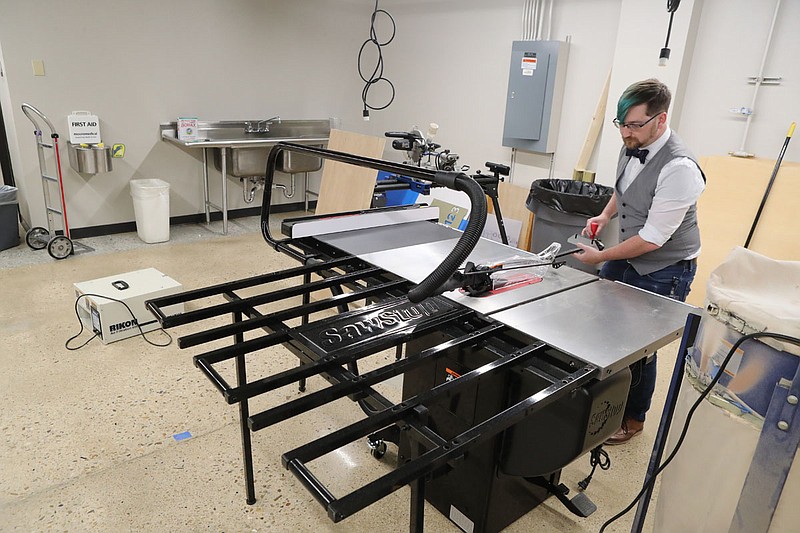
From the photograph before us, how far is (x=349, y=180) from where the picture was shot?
3.89 meters

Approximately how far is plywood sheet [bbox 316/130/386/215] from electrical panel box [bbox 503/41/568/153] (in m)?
1.20

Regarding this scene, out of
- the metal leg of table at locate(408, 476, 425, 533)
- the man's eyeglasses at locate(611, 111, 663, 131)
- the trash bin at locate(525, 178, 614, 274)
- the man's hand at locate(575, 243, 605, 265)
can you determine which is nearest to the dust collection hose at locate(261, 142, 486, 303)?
the metal leg of table at locate(408, 476, 425, 533)

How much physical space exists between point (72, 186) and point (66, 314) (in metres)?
1.67

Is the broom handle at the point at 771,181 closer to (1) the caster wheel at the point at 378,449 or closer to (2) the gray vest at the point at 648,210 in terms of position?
(2) the gray vest at the point at 648,210

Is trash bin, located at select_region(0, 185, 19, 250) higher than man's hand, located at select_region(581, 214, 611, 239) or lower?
lower

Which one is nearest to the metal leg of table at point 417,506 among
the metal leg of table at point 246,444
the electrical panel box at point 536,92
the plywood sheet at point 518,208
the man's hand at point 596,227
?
the metal leg of table at point 246,444

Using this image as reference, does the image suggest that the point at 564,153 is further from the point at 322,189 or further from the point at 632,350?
the point at 632,350

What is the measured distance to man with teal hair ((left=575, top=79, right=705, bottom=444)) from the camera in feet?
6.46

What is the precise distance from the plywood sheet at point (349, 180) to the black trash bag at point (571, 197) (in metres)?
1.15

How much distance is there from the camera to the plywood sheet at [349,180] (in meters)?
3.72

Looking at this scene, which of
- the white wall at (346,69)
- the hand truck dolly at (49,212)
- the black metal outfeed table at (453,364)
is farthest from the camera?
the hand truck dolly at (49,212)

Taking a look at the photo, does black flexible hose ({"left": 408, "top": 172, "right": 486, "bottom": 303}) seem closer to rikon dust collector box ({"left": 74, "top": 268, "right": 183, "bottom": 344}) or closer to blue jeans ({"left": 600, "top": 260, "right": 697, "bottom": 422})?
blue jeans ({"left": 600, "top": 260, "right": 697, "bottom": 422})

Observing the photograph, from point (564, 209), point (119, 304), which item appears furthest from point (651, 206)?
point (119, 304)

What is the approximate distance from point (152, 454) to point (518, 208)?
328 centimetres
